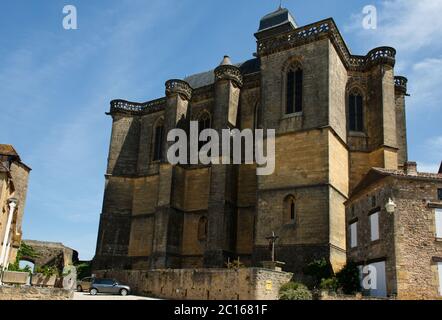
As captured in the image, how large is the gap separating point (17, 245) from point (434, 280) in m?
23.0

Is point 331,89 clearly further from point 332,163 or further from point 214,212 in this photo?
point 214,212

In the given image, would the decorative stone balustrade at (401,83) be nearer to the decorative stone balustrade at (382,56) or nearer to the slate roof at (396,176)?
the decorative stone balustrade at (382,56)

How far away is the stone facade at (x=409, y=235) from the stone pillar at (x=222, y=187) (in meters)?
8.06

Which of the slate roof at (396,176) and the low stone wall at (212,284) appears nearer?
the low stone wall at (212,284)

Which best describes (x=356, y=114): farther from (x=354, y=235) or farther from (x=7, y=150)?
(x=7, y=150)

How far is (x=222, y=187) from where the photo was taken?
25609mm

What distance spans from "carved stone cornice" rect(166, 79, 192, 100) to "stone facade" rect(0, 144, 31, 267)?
10150mm

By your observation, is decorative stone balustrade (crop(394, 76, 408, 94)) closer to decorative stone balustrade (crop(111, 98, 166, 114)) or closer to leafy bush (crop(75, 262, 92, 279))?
decorative stone balustrade (crop(111, 98, 166, 114))

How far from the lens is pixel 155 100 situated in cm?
3269

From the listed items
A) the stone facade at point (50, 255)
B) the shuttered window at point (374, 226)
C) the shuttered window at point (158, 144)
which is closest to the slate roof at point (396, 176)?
the shuttered window at point (374, 226)

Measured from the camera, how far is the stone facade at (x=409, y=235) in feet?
55.8

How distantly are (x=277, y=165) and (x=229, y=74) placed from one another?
7.05 m

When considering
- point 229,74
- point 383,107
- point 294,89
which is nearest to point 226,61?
point 229,74

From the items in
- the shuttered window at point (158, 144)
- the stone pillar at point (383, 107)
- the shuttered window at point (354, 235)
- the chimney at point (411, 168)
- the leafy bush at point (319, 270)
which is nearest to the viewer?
the chimney at point (411, 168)
